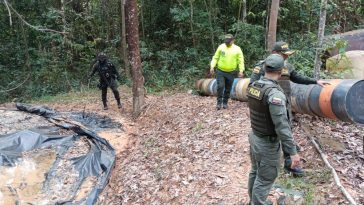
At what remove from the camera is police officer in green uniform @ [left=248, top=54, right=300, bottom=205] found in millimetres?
3520

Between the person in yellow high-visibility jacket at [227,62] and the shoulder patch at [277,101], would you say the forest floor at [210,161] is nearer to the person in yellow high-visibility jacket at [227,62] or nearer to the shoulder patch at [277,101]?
the person in yellow high-visibility jacket at [227,62]

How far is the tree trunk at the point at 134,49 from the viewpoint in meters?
9.35

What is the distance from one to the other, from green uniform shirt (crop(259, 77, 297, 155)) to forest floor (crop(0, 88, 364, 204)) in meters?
1.35

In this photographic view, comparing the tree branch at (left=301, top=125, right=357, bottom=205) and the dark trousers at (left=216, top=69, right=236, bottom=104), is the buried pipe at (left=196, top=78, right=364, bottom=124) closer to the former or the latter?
the tree branch at (left=301, top=125, right=357, bottom=205)

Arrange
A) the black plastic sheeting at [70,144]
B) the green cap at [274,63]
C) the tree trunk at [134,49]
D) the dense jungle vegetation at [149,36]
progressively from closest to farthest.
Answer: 1. the green cap at [274,63]
2. the black plastic sheeting at [70,144]
3. the tree trunk at [134,49]
4. the dense jungle vegetation at [149,36]

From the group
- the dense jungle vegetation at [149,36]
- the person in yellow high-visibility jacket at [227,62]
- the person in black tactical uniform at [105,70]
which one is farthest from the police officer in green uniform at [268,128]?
the dense jungle vegetation at [149,36]

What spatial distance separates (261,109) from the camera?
3676 mm

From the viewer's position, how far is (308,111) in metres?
6.18

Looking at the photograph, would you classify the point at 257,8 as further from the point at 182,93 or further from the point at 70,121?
the point at 70,121

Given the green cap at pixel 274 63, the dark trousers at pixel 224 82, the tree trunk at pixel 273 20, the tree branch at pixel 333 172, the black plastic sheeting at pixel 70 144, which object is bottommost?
the black plastic sheeting at pixel 70 144

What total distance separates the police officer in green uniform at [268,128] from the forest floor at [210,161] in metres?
0.95

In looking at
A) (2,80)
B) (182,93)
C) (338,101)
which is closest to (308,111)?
(338,101)

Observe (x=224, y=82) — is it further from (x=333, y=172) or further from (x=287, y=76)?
(x=333, y=172)

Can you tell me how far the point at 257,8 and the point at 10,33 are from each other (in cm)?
1277
